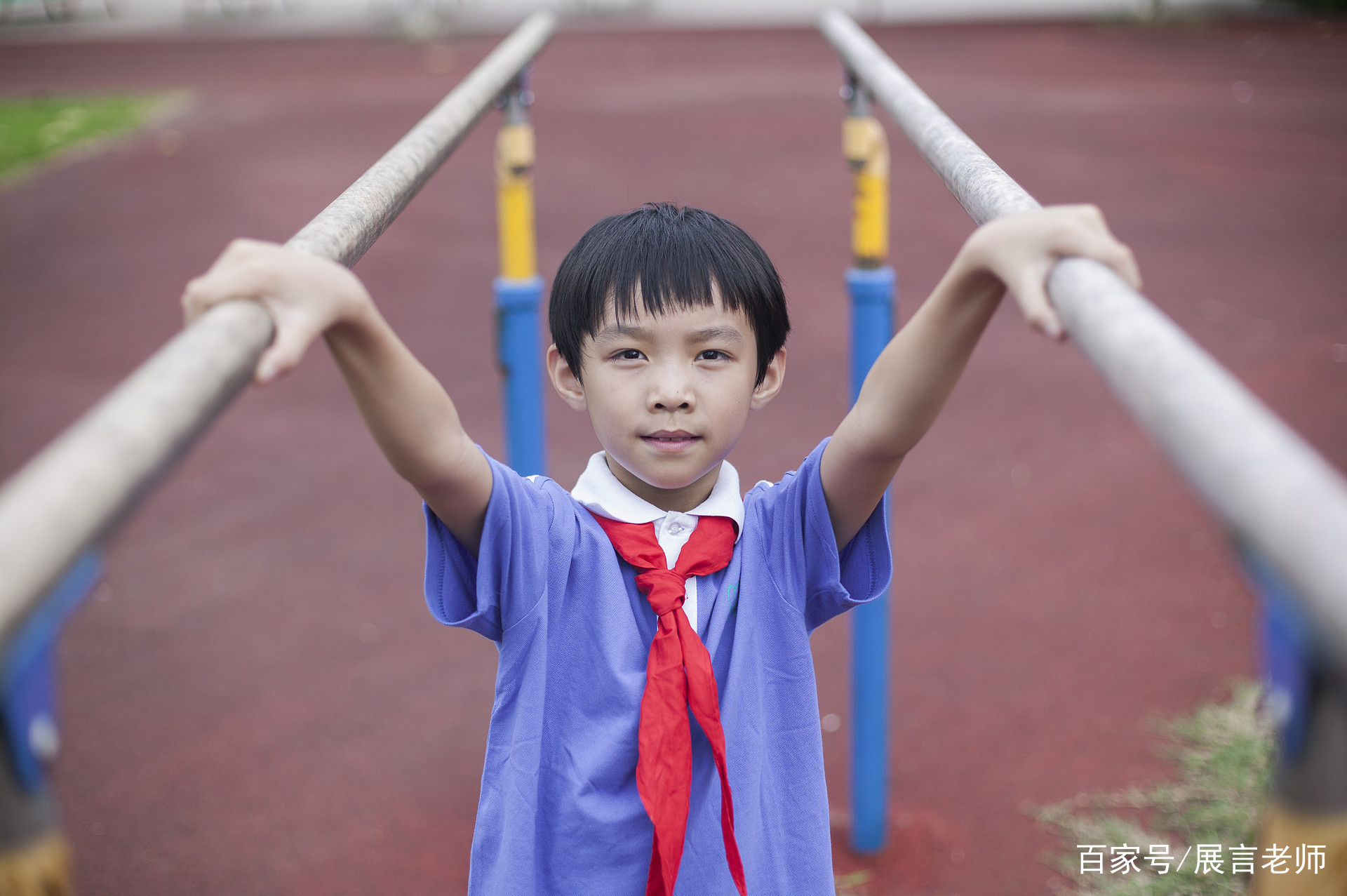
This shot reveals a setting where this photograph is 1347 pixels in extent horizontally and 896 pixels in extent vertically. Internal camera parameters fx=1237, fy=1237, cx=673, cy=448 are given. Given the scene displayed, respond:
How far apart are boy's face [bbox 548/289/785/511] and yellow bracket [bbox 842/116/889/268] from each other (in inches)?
37.0

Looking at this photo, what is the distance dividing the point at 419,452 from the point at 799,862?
0.50 m

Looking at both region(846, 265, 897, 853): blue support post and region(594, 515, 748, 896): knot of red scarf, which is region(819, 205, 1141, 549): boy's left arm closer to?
region(594, 515, 748, 896): knot of red scarf

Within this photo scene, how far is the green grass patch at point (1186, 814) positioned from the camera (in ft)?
7.18

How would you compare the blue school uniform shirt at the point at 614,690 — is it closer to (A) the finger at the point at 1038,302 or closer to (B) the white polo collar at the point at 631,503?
(B) the white polo collar at the point at 631,503

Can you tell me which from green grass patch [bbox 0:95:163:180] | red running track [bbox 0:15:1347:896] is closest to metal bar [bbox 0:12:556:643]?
red running track [bbox 0:15:1347:896]

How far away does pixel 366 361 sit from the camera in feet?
2.76

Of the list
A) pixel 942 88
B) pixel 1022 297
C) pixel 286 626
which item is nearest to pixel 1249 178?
pixel 942 88

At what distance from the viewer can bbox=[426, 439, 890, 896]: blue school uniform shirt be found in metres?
1.03

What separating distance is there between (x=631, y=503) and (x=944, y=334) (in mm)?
331

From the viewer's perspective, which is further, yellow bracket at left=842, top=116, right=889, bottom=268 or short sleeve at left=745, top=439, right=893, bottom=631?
yellow bracket at left=842, top=116, right=889, bottom=268

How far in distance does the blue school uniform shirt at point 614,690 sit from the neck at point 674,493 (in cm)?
5

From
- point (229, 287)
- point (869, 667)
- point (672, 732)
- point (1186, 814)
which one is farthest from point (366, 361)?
point (1186, 814)

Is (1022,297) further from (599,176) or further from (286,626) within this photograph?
(599,176)

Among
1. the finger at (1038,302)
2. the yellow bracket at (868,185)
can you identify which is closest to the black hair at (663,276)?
the finger at (1038,302)
